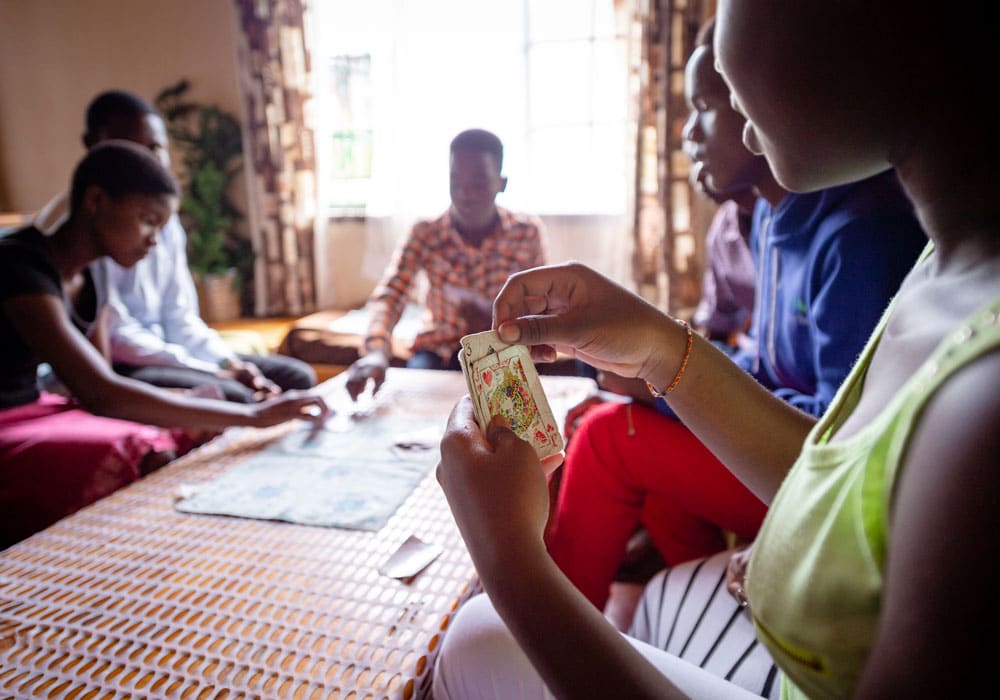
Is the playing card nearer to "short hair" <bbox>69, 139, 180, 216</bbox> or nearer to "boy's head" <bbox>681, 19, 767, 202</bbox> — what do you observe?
"boy's head" <bbox>681, 19, 767, 202</bbox>

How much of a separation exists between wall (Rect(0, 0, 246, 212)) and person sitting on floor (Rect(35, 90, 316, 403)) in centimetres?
219

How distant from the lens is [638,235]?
361cm

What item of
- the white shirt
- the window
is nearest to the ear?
the white shirt

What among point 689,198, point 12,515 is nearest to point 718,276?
point 689,198

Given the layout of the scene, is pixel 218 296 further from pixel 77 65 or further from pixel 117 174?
pixel 117 174

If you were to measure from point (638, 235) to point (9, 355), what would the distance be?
3.04 meters

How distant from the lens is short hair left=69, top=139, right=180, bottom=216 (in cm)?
166

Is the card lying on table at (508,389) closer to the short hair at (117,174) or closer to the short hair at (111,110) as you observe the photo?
the short hair at (117,174)

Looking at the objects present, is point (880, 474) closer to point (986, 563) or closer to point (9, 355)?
point (986, 563)

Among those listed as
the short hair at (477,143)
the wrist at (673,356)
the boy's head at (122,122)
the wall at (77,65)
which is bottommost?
the wrist at (673,356)

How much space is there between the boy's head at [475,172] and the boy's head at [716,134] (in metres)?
0.82

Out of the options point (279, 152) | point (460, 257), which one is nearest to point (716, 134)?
point (460, 257)

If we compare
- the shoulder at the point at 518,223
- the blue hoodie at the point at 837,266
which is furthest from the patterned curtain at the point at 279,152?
the blue hoodie at the point at 837,266

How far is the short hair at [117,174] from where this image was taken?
1658mm
